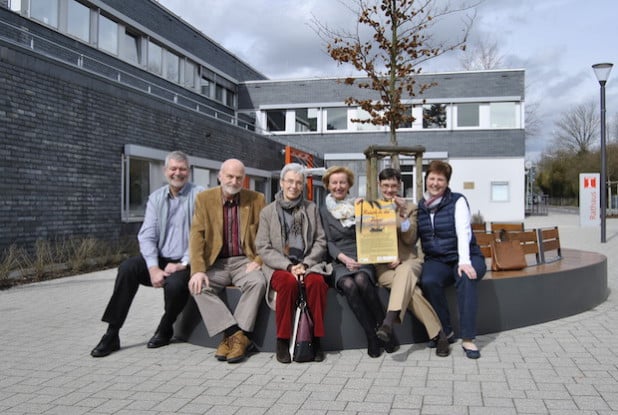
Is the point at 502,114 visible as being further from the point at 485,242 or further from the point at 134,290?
the point at 134,290

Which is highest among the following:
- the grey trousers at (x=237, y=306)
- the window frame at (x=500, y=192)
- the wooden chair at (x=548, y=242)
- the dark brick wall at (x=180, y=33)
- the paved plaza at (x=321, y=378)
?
the dark brick wall at (x=180, y=33)

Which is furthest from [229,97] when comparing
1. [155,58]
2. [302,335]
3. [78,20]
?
[302,335]

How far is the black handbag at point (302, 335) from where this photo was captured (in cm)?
475

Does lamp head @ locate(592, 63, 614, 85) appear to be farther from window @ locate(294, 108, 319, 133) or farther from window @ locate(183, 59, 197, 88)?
window @ locate(294, 108, 319, 133)

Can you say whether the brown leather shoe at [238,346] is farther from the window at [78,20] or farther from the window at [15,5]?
the window at [78,20]

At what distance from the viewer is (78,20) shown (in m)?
17.8

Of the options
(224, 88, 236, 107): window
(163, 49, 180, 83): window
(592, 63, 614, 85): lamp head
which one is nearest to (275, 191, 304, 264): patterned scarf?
(592, 63, 614, 85): lamp head

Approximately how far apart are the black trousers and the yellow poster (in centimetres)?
161

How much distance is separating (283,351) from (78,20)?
16332mm

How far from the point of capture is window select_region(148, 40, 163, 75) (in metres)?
22.2

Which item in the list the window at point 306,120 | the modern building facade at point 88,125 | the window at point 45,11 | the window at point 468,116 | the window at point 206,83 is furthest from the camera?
the window at point 306,120

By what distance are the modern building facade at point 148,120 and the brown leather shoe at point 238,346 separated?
7356 millimetres

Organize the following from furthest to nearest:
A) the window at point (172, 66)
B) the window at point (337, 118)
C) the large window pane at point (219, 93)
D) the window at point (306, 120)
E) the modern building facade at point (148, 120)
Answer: the window at point (306, 120), the window at point (337, 118), the large window pane at point (219, 93), the window at point (172, 66), the modern building facade at point (148, 120)

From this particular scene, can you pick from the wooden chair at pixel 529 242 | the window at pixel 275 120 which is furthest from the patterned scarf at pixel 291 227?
the window at pixel 275 120
